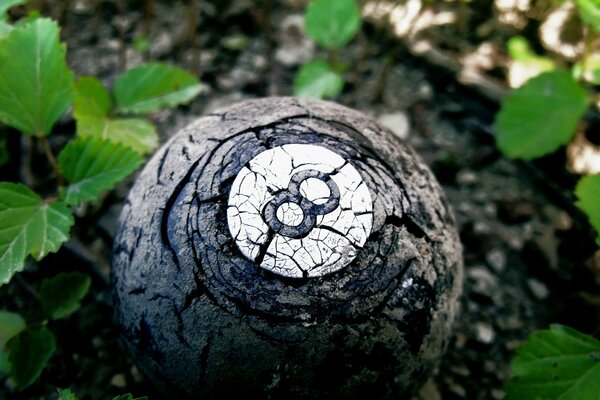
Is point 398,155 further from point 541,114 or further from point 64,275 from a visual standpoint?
point 64,275

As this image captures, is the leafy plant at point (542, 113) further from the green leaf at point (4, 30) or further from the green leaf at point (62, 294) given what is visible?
the green leaf at point (4, 30)

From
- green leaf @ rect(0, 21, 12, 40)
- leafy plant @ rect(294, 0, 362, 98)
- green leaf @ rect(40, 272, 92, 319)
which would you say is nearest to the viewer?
green leaf @ rect(0, 21, 12, 40)

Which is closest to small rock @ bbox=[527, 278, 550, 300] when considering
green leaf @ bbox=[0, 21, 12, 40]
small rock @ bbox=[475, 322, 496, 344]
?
small rock @ bbox=[475, 322, 496, 344]

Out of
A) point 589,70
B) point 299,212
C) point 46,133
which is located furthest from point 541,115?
point 46,133

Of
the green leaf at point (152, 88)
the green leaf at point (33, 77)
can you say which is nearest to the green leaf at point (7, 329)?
the green leaf at point (33, 77)

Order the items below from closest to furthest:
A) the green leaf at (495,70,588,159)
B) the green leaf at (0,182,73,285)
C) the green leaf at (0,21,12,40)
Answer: the green leaf at (0,182,73,285) < the green leaf at (0,21,12,40) < the green leaf at (495,70,588,159)

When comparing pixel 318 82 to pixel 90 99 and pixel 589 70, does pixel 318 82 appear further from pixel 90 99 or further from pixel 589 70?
pixel 589 70

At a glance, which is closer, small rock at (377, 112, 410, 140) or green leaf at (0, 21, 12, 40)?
green leaf at (0, 21, 12, 40)

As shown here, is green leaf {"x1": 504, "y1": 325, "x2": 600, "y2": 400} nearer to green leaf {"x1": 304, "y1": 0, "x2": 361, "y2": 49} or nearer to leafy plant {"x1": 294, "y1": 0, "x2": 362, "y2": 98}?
leafy plant {"x1": 294, "y1": 0, "x2": 362, "y2": 98}
